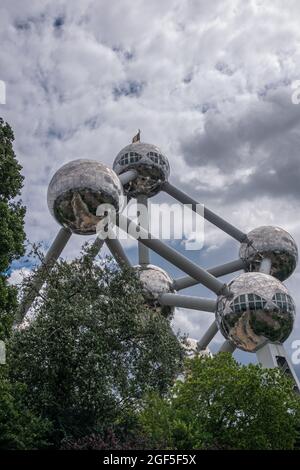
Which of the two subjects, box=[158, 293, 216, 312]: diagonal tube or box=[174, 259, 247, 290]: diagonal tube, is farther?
box=[174, 259, 247, 290]: diagonal tube

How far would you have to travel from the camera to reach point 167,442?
13414mm

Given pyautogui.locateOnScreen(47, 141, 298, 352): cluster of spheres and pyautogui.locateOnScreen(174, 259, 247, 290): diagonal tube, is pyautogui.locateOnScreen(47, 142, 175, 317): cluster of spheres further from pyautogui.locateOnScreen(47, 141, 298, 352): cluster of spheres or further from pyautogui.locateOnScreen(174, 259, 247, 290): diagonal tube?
pyautogui.locateOnScreen(174, 259, 247, 290): diagonal tube

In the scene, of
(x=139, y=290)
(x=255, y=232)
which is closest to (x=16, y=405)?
(x=139, y=290)

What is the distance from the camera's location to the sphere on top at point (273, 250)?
25.6 metres

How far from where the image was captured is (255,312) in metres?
20.2

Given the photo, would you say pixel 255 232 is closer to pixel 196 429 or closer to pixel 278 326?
pixel 278 326

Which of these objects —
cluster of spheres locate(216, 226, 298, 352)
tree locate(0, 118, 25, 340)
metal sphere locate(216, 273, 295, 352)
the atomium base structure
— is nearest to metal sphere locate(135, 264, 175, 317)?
the atomium base structure

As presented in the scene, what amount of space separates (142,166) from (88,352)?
10257 millimetres

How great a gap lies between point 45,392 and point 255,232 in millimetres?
12191

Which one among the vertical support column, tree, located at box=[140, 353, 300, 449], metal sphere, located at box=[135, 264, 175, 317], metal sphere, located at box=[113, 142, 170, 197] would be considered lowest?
tree, located at box=[140, 353, 300, 449]

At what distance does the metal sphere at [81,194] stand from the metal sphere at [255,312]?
4.51 meters

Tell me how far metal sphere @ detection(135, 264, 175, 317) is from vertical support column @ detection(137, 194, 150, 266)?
657mm

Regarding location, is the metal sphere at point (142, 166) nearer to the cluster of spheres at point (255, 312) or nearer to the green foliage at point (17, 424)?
the cluster of spheres at point (255, 312)

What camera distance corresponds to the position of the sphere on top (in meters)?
25.6
